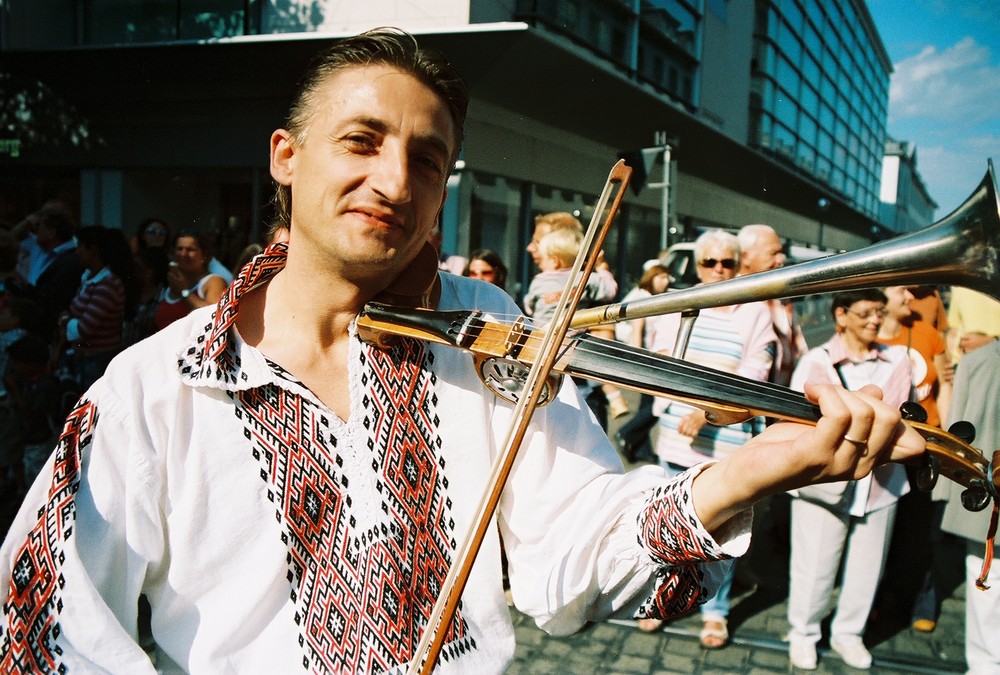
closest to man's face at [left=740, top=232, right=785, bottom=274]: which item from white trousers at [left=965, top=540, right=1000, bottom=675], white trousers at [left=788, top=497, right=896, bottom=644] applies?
white trousers at [left=788, top=497, right=896, bottom=644]

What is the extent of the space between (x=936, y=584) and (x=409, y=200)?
16.4ft

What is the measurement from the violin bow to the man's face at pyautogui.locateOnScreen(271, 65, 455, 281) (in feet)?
1.05

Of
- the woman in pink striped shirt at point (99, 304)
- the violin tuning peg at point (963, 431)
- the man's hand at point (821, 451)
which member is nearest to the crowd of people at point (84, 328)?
the woman in pink striped shirt at point (99, 304)

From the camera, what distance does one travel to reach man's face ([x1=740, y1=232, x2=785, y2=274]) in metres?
3.73

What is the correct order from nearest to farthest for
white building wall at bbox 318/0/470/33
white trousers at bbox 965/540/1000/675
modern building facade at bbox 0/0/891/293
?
white trousers at bbox 965/540/1000/675 → modern building facade at bbox 0/0/891/293 → white building wall at bbox 318/0/470/33

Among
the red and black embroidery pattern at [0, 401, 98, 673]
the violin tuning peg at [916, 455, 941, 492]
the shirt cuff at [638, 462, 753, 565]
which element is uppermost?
the violin tuning peg at [916, 455, 941, 492]

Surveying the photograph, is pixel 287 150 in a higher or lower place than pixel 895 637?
higher

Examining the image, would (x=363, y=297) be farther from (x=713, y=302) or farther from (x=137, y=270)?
(x=137, y=270)

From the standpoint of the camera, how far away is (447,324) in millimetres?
1422

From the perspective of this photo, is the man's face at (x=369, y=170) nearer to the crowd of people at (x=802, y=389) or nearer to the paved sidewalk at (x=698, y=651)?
the crowd of people at (x=802, y=389)

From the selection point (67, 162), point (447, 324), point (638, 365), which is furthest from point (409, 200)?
point (67, 162)

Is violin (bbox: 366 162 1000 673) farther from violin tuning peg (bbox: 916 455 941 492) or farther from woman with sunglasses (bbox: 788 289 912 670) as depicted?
woman with sunglasses (bbox: 788 289 912 670)

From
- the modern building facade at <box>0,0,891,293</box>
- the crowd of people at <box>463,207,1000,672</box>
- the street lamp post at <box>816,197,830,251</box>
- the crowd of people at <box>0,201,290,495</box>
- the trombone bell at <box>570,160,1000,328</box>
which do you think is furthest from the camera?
the modern building facade at <box>0,0,891,293</box>

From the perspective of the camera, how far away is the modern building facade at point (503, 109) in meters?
5.79
